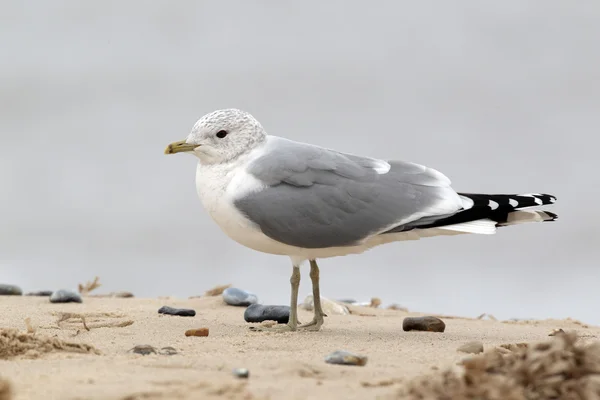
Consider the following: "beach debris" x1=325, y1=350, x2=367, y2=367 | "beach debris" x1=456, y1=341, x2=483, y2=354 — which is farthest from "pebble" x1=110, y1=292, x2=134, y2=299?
"beach debris" x1=325, y1=350, x2=367, y2=367

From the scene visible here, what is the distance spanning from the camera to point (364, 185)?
19.1ft

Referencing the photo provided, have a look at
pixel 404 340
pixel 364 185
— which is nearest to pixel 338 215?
pixel 364 185

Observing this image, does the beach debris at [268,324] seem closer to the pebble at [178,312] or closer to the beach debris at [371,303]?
the pebble at [178,312]

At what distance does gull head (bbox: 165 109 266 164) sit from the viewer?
5.99 metres

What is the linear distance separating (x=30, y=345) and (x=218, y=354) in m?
0.94

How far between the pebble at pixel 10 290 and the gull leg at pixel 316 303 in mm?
3240

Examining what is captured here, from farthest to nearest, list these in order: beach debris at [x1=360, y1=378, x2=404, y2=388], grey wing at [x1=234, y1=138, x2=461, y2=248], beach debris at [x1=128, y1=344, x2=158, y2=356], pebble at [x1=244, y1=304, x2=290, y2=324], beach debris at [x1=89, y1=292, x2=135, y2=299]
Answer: beach debris at [x1=89, y1=292, x2=135, y2=299] → pebble at [x1=244, y1=304, x2=290, y2=324] → grey wing at [x1=234, y1=138, x2=461, y2=248] → beach debris at [x1=128, y1=344, x2=158, y2=356] → beach debris at [x1=360, y1=378, x2=404, y2=388]

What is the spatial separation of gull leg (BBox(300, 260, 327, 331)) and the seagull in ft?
0.03

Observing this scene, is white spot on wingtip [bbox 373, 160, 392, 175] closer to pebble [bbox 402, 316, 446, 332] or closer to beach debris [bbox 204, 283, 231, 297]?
pebble [bbox 402, 316, 446, 332]

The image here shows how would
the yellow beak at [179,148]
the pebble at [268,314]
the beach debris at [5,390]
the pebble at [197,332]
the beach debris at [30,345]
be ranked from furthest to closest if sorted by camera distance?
the pebble at [268,314]
the yellow beak at [179,148]
the pebble at [197,332]
the beach debris at [30,345]
the beach debris at [5,390]

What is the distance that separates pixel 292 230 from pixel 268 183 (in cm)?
36

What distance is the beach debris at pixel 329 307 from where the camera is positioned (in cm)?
734

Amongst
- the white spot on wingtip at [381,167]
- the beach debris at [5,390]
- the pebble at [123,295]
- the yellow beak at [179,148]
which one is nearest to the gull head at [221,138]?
the yellow beak at [179,148]

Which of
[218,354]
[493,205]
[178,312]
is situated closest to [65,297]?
[178,312]
